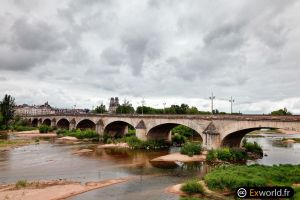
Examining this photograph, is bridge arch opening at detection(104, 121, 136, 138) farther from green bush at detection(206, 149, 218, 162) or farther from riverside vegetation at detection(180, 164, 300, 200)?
riverside vegetation at detection(180, 164, 300, 200)

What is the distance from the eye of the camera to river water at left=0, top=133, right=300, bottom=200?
27.3 m

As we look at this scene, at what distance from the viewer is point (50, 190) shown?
27.3 metres

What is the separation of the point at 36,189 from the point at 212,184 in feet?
50.1

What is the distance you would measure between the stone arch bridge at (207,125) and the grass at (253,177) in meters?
8.25

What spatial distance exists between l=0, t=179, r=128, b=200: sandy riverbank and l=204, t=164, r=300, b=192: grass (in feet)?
31.1

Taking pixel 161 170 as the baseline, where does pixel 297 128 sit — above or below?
above

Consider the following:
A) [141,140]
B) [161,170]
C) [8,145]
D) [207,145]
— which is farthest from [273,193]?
[8,145]

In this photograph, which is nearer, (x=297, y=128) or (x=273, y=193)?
(x=273, y=193)

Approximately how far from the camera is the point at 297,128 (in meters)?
36.8

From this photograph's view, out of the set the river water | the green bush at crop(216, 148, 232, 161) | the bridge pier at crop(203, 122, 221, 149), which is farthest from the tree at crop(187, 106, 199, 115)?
the green bush at crop(216, 148, 232, 161)

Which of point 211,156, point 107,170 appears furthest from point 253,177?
point 107,170

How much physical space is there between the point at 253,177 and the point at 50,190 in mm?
17748

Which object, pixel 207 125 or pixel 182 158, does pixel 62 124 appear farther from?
pixel 182 158

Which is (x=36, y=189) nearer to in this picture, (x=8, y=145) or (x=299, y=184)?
(x=299, y=184)
